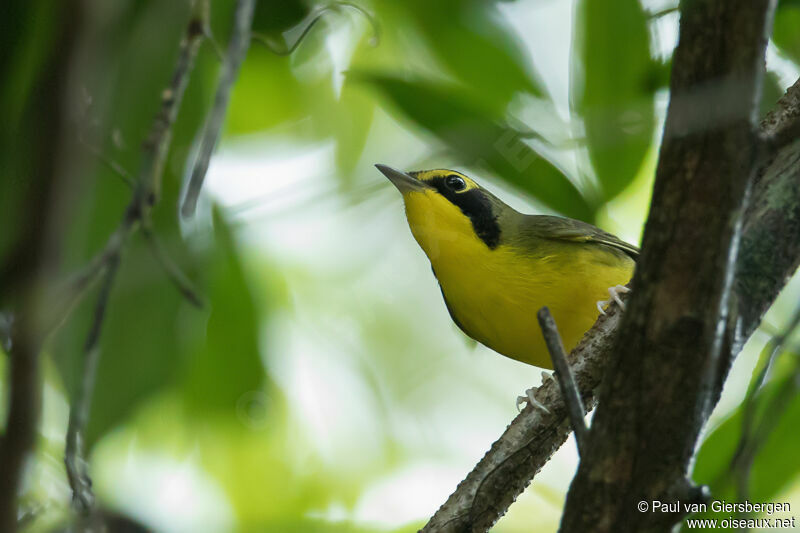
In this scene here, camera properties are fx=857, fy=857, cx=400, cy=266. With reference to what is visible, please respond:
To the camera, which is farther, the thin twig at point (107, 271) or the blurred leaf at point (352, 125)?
the blurred leaf at point (352, 125)

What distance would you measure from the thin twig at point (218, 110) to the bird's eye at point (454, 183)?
3116 millimetres

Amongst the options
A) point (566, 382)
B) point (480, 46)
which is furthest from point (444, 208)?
point (566, 382)

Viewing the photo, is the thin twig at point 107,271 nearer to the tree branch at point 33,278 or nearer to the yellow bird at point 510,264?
the tree branch at point 33,278

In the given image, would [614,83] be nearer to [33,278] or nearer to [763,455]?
[763,455]

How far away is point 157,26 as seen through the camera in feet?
11.9

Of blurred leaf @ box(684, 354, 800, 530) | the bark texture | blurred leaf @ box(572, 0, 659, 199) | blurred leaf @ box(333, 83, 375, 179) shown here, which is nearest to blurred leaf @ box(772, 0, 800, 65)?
blurred leaf @ box(572, 0, 659, 199)

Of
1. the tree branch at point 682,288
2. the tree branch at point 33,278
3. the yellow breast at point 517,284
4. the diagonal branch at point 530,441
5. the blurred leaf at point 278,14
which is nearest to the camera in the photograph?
the tree branch at point 33,278

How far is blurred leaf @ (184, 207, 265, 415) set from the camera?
14.1ft

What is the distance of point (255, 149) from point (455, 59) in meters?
1.64

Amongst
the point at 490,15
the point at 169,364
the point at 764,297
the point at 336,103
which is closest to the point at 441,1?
the point at 490,15

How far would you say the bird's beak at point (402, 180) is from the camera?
203 inches

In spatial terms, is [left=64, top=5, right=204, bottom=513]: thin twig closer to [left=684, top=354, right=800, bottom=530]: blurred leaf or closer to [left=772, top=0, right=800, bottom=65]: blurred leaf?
[left=684, top=354, right=800, bottom=530]: blurred leaf

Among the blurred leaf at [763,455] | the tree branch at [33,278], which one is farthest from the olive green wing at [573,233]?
the tree branch at [33,278]

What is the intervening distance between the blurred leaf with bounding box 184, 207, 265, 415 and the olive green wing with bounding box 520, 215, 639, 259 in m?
1.68
